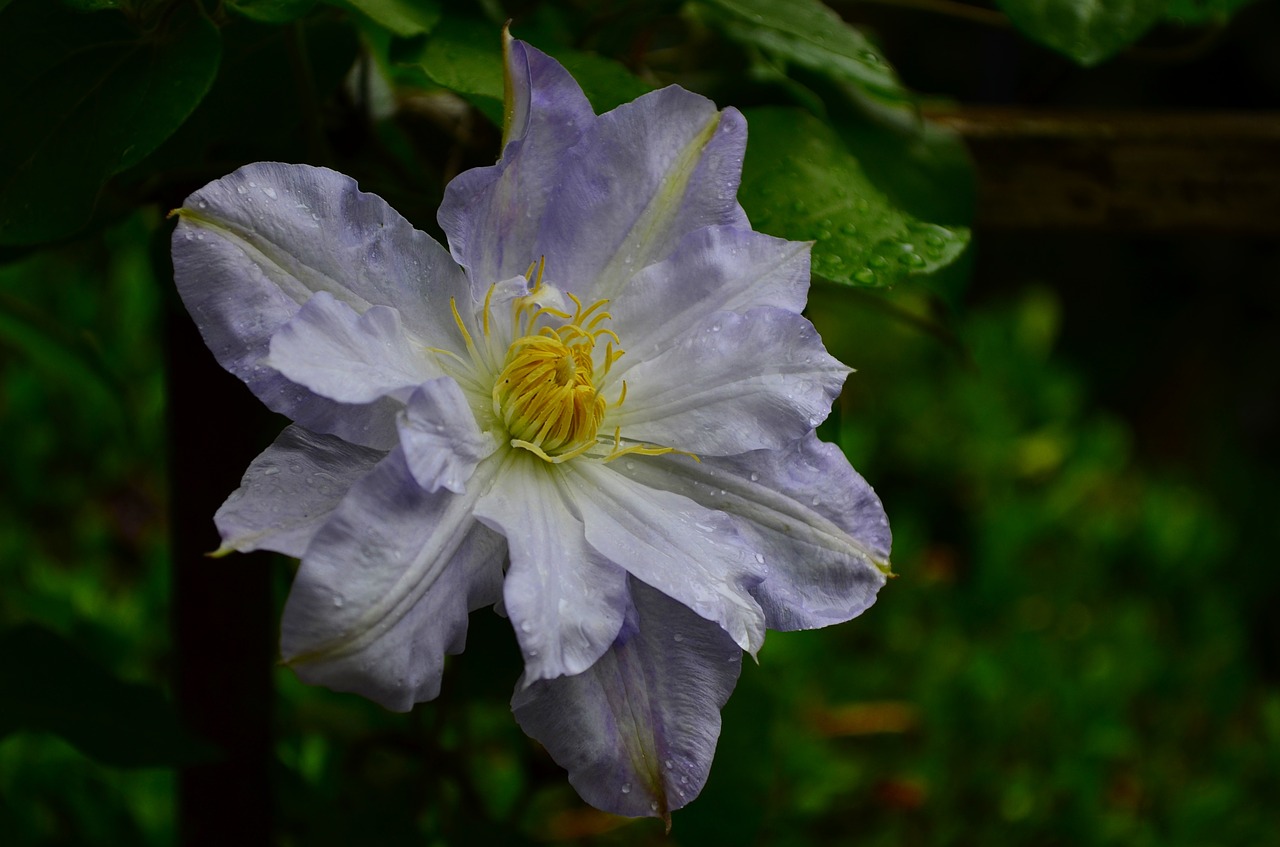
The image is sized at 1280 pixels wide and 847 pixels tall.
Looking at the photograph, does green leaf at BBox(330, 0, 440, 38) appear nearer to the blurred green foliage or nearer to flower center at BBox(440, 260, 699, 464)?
the blurred green foliage

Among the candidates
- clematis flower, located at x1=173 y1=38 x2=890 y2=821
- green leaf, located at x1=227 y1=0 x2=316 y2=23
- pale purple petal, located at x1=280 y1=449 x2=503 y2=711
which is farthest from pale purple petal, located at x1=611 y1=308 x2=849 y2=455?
green leaf, located at x1=227 y1=0 x2=316 y2=23

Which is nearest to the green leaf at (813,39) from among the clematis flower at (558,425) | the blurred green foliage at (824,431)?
the blurred green foliage at (824,431)

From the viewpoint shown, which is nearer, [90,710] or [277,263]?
[277,263]

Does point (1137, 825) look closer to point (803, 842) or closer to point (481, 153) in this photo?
point (803, 842)

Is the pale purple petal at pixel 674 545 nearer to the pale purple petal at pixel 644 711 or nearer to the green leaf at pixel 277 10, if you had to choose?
the pale purple petal at pixel 644 711

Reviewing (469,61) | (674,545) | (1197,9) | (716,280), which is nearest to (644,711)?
(674,545)

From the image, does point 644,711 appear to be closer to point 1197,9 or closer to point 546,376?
point 546,376

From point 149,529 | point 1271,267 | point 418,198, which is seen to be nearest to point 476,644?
point 418,198
